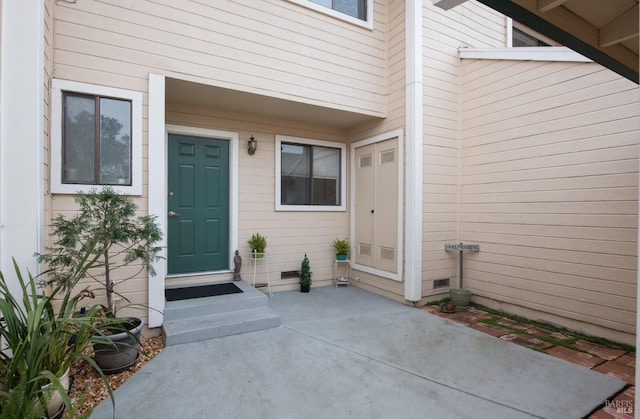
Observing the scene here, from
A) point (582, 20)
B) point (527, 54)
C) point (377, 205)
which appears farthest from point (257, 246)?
point (527, 54)

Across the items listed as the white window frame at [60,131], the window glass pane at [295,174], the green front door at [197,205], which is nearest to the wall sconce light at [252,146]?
the green front door at [197,205]

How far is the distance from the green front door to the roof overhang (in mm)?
3556

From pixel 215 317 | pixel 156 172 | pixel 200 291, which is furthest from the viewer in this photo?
pixel 200 291

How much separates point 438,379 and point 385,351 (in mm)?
554

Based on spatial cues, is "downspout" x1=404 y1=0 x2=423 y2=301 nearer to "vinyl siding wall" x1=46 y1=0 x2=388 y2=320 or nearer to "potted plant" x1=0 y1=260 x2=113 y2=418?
"vinyl siding wall" x1=46 y1=0 x2=388 y2=320

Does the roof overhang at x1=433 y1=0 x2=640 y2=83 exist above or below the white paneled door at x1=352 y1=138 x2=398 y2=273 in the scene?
above

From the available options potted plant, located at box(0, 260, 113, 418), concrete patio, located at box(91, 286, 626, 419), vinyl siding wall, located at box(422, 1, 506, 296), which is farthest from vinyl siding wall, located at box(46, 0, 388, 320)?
potted plant, located at box(0, 260, 113, 418)

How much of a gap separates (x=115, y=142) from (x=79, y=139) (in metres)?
0.29

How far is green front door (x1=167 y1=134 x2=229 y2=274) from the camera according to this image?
4.16 meters

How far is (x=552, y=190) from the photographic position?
356 cm

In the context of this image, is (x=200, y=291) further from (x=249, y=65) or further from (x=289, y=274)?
(x=249, y=65)

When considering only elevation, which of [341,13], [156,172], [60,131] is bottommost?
[156,172]

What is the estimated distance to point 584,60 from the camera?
328 cm

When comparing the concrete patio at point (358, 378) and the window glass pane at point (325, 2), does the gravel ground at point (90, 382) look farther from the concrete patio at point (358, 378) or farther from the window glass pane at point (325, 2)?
the window glass pane at point (325, 2)
